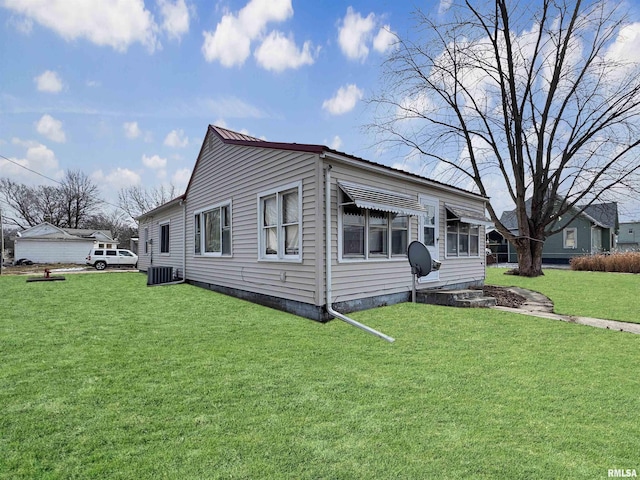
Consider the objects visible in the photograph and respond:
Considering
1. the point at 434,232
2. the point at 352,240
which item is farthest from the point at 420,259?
the point at 434,232

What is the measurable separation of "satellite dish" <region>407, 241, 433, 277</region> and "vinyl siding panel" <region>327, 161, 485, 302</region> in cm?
56

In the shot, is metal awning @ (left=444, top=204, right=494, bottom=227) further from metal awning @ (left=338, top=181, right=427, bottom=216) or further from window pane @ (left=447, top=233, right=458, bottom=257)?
metal awning @ (left=338, top=181, right=427, bottom=216)

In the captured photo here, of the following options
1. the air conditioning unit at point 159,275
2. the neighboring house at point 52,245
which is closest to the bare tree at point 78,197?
the neighboring house at point 52,245

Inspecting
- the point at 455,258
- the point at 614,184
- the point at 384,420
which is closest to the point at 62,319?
the point at 384,420

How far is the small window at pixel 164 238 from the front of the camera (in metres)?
14.6

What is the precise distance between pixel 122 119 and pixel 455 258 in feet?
54.0

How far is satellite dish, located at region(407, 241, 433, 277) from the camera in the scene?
7.31 meters

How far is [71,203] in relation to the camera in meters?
42.8

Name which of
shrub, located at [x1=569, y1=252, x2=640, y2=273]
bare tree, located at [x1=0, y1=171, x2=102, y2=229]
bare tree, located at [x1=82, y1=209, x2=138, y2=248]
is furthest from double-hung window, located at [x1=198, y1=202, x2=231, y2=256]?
bare tree, located at [x1=0, y1=171, x2=102, y2=229]

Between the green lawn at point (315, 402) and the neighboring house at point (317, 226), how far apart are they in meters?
1.45

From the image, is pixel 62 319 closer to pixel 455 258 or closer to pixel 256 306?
pixel 256 306

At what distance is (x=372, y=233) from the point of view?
291 inches

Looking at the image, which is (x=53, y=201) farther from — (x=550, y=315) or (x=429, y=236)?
(x=550, y=315)

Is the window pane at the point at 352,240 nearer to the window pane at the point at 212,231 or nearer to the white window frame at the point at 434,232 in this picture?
the white window frame at the point at 434,232
